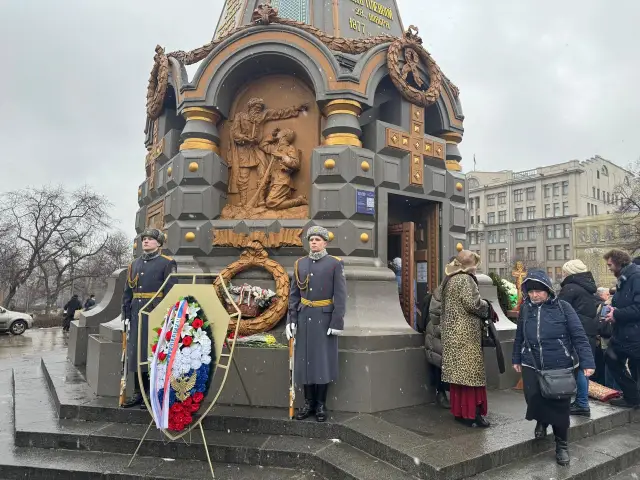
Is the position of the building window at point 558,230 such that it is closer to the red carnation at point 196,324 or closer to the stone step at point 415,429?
the stone step at point 415,429

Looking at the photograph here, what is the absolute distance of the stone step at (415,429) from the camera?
4324mm

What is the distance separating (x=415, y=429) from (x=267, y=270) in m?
3.00

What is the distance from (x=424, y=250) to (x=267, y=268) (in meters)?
3.07

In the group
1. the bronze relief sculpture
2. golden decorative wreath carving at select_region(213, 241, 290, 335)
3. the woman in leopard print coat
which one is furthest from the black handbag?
the bronze relief sculpture

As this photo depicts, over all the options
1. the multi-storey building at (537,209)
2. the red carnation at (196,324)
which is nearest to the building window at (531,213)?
the multi-storey building at (537,209)

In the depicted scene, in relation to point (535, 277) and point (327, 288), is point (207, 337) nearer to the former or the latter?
point (327, 288)

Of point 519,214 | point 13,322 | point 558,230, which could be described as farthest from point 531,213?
point 13,322

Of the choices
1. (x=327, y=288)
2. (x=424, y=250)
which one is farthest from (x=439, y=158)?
(x=327, y=288)

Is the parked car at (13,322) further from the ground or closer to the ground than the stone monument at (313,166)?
closer to the ground

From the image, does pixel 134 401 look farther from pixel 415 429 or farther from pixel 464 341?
pixel 464 341

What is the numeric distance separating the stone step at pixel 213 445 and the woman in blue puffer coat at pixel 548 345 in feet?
5.02

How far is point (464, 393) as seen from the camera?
17.4ft

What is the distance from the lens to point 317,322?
5.39m

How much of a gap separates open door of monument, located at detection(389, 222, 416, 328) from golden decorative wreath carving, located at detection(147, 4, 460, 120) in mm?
2097
